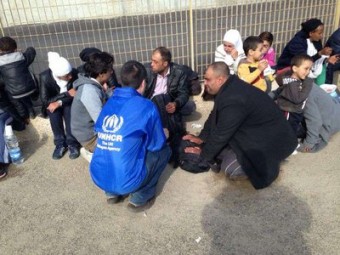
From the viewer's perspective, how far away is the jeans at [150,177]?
140 inches

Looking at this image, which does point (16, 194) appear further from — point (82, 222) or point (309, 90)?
point (309, 90)

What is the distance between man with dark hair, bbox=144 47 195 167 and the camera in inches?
181

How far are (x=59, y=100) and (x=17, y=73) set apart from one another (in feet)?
2.53

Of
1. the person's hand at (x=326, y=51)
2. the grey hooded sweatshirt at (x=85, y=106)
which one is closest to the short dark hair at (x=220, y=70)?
the grey hooded sweatshirt at (x=85, y=106)

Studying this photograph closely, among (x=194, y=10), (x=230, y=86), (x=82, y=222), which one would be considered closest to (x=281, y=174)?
(x=230, y=86)

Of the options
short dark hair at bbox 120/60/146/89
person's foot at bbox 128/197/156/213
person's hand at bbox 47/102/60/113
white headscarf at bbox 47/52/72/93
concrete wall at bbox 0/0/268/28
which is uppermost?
concrete wall at bbox 0/0/268/28

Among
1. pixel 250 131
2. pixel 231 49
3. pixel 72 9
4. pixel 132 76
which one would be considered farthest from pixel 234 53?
pixel 72 9

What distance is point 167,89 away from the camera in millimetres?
4875

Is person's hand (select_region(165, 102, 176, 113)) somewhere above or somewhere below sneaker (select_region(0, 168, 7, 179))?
above

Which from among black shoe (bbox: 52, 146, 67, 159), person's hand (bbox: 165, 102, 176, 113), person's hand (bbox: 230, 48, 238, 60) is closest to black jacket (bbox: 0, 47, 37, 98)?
black shoe (bbox: 52, 146, 67, 159)

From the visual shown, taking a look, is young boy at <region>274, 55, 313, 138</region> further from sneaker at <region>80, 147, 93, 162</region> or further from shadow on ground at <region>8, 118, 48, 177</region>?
shadow on ground at <region>8, 118, 48, 177</region>

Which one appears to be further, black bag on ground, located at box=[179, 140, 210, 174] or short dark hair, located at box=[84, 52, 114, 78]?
black bag on ground, located at box=[179, 140, 210, 174]

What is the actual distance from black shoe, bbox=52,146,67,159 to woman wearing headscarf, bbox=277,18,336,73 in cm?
325

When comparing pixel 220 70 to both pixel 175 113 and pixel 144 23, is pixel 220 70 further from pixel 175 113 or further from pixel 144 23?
pixel 144 23
